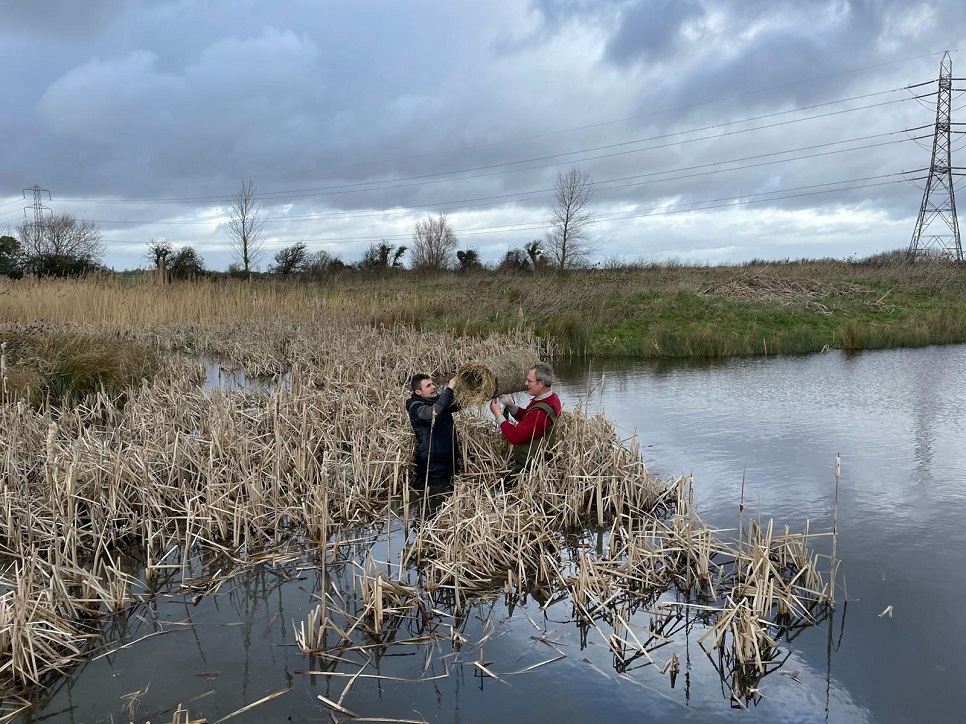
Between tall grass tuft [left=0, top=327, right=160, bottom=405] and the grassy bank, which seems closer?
tall grass tuft [left=0, top=327, right=160, bottom=405]

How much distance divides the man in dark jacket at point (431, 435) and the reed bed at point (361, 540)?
0.17 m

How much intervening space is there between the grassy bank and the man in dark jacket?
8.89 m

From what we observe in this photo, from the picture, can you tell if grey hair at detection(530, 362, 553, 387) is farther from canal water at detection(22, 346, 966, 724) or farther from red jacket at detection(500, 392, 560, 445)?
canal water at detection(22, 346, 966, 724)

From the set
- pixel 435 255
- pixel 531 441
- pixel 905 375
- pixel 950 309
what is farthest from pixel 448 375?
pixel 435 255

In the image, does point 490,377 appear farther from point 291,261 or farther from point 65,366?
point 291,261

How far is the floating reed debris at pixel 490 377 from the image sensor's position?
6559 millimetres

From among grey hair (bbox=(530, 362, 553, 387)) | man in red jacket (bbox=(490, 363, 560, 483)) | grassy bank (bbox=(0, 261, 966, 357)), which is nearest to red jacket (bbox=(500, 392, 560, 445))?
man in red jacket (bbox=(490, 363, 560, 483))

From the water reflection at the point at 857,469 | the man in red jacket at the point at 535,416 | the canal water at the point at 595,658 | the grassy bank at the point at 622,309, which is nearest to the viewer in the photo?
the canal water at the point at 595,658

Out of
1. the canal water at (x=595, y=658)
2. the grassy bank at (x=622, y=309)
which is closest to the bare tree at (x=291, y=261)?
the grassy bank at (x=622, y=309)

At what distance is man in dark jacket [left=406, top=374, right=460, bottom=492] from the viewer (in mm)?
6109

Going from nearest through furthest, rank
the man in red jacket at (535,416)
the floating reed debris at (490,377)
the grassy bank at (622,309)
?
1. the man in red jacket at (535,416)
2. the floating reed debris at (490,377)
3. the grassy bank at (622,309)

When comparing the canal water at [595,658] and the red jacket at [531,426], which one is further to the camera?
the red jacket at [531,426]

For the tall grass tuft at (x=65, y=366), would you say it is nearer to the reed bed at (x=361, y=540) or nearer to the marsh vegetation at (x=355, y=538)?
the marsh vegetation at (x=355, y=538)

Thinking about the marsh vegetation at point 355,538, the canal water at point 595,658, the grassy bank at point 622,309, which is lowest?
the canal water at point 595,658
